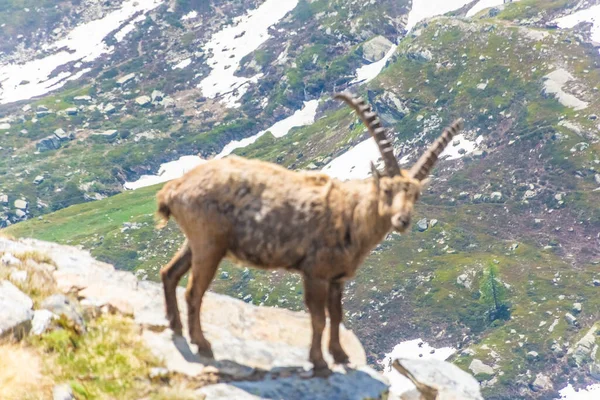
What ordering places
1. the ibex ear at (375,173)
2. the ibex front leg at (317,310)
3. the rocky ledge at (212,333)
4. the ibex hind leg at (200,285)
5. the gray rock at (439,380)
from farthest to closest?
the gray rock at (439,380)
the ibex hind leg at (200,285)
the ibex front leg at (317,310)
the ibex ear at (375,173)
the rocky ledge at (212,333)

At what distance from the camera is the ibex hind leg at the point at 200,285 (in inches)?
607

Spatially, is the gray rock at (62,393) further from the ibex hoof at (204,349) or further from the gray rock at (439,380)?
the gray rock at (439,380)

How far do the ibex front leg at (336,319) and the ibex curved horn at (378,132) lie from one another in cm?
307

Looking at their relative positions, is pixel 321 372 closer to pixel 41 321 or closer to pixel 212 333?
pixel 212 333

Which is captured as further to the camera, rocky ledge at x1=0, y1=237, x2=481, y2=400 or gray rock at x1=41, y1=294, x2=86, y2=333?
gray rock at x1=41, y1=294, x2=86, y2=333

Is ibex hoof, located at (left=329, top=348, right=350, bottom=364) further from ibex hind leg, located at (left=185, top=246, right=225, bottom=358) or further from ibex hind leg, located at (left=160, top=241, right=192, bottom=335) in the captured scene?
ibex hind leg, located at (left=160, top=241, right=192, bottom=335)

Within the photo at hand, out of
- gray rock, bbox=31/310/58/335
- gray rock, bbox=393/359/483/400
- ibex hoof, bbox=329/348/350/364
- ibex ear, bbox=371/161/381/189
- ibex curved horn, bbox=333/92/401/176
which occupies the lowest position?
gray rock, bbox=393/359/483/400

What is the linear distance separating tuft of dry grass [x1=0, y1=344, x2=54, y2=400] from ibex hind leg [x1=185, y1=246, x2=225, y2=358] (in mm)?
3673

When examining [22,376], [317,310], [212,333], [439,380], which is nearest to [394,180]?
[317,310]

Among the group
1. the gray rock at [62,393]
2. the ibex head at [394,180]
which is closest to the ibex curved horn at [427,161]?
the ibex head at [394,180]

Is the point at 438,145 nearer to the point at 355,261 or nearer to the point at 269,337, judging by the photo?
the point at 355,261

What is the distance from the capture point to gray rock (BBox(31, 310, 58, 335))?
46.0 ft

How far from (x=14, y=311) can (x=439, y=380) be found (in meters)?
11.5

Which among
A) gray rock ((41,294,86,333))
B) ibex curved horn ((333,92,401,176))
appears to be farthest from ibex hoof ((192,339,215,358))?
ibex curved horn ((333,92,401,176))
